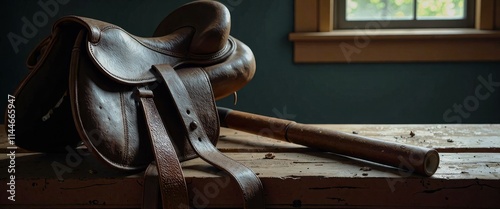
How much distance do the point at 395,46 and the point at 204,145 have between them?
56.9 inches

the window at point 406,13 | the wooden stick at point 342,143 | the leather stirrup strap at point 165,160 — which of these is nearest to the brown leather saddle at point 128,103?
the leather stirrup strap at point 165,160

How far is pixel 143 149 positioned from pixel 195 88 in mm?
165

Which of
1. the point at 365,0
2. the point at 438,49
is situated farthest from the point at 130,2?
the point at 438,49

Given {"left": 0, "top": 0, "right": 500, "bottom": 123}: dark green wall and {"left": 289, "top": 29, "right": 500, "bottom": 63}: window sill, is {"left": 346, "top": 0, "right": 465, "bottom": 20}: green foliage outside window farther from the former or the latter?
{"left": 0, "top": 0, "right": 500, "bottom": 123}: dark green wall

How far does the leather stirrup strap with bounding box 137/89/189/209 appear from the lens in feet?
2.58

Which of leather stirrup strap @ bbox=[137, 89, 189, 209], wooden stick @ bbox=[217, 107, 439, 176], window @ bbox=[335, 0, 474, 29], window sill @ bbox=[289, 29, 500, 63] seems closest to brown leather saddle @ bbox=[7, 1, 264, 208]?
leather stirrup strap @ bbox=[137, 89, 189, 209]

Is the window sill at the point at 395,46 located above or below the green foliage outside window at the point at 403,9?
below

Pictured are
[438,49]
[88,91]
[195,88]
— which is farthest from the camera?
[438,49]

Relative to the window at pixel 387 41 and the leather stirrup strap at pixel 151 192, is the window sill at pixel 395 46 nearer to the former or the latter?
the window at pixel 387 41

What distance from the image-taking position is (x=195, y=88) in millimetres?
981

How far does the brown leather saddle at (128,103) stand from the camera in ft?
2.66

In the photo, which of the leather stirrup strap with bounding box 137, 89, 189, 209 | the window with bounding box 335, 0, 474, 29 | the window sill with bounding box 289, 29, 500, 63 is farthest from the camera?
the window with bounding box 335, 0, 474, 29

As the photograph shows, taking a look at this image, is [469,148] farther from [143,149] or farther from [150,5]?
[150,5]

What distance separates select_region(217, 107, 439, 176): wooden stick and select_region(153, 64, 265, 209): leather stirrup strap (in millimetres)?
175
